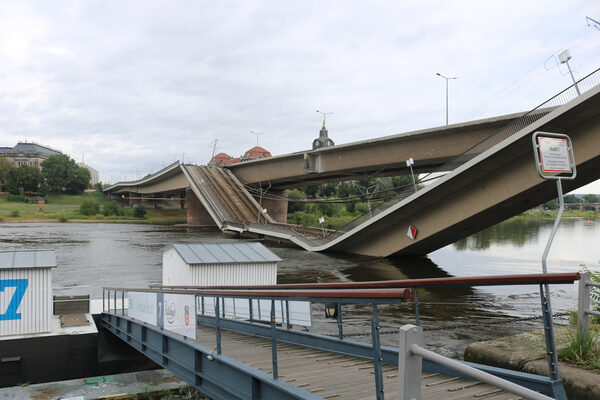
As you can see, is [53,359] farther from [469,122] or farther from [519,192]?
[469,122]

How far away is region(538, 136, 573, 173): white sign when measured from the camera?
24.8 feet

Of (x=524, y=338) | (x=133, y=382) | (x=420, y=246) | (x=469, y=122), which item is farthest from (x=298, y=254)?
(x=524, y=338)

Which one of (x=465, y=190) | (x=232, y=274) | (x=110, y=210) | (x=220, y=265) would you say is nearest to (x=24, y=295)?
(x=220, y=265)

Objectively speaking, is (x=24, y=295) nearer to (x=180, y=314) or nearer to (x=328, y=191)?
(x=180, y=314)

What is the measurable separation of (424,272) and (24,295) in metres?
16.9

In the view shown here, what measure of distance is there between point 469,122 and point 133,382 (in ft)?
66.1

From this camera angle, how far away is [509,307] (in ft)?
49.1

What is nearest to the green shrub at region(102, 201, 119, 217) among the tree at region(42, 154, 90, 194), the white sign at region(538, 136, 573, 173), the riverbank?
the tree at region(42, 154, 90, 194)

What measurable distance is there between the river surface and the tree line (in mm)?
71288

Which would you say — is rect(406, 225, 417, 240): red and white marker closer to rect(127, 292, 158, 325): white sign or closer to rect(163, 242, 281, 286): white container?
rect(163, 242, 281, 286): white container

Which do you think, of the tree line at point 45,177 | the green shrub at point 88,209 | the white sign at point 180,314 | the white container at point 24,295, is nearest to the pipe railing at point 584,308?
the white sign at point 180,314

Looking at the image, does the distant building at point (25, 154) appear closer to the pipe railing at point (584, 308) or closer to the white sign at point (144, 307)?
the white sign at point (144, 307)

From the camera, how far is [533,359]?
573cm

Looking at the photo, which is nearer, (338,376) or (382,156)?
(338,376)
